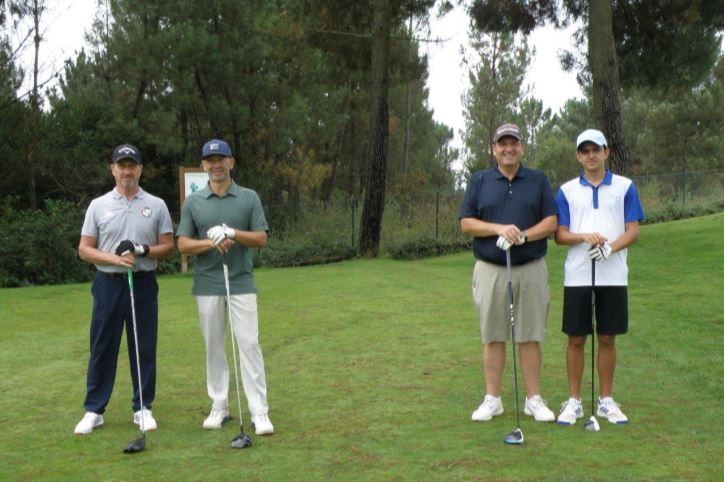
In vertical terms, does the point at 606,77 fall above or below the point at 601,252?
above

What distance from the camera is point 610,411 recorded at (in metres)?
5.77

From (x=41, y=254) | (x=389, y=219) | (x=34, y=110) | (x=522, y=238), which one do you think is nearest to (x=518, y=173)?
(x=522, y=238)

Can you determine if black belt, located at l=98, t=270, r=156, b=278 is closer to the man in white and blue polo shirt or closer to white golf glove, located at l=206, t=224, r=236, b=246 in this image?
white golf glove, located at l=206, t=224, r=236, b=246

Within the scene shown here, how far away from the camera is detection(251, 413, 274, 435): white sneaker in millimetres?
5648

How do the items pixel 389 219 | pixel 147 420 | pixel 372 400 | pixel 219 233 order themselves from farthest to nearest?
pixel 389 219 < pixel 372 400 < pixel 147 420 < pixel 219 233

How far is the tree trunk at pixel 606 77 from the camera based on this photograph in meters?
17.2

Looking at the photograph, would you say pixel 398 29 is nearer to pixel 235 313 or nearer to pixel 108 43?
pixel 108 43

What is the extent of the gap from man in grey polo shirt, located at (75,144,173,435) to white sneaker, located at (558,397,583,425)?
2555 mm

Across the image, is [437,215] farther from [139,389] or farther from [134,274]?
[139,389]

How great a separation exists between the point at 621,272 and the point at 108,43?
22183mm

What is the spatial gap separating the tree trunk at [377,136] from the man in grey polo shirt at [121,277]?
1483cm

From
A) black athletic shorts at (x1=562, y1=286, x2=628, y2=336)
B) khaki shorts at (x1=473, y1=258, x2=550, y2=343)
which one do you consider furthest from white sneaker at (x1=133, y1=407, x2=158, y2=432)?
black athletic shorts at (x1=562, y1=286, x2=628, y2=336)

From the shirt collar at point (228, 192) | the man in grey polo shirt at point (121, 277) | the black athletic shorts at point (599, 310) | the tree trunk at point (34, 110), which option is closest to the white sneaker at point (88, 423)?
the man in grey polo shirt at point (121, 277)

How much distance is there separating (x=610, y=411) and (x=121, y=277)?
3.18 meters
